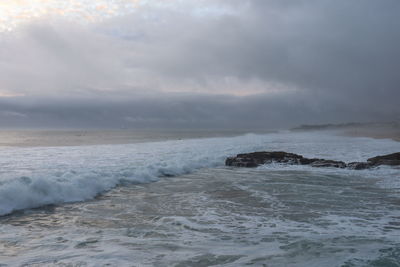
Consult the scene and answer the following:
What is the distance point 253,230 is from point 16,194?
6298 millimetres

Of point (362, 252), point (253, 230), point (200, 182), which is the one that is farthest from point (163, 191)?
point (362, 252)

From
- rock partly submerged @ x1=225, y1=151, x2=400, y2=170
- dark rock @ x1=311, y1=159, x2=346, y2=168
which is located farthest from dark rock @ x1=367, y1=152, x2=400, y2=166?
dark rock @ x1=311, y1=159, x2=346, y2=168

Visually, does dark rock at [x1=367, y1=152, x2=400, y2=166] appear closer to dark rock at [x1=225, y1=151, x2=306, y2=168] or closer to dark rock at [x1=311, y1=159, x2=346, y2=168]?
dark rock at [x1=311, y1=159, x2=346, y2=168]

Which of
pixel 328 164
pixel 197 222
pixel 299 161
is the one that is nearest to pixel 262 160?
pixel 299 161

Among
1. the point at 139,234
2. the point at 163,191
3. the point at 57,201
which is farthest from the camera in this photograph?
the point at 163,191

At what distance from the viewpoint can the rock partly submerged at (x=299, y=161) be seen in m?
16.8

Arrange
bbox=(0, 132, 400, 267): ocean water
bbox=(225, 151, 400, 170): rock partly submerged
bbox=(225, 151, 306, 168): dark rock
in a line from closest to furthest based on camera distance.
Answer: bbox=(0, 132, 400, 267): ocean water → bbox=(225, 151, 400, 170): rock partly submerged → bbox=(225, 151, 306, 168): dark rock

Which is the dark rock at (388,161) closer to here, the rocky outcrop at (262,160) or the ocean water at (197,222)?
the rocky outcrop at (262,160)

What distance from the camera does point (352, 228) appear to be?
617cm

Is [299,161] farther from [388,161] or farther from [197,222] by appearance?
[197,222]

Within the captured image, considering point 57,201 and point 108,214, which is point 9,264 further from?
point 57,201

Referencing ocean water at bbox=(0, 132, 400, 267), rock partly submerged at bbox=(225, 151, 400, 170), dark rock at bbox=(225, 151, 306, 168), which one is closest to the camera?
ocean water at bbox=(0, 132, 400, 267)

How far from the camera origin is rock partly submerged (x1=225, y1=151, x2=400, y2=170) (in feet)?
55.0

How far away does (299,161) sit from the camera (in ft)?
61.6
